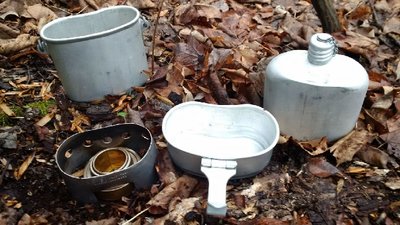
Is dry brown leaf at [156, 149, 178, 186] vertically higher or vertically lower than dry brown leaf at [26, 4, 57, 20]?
lower

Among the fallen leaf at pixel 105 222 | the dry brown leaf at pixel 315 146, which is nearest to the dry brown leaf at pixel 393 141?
the dry brown leaf at pixel 315 146

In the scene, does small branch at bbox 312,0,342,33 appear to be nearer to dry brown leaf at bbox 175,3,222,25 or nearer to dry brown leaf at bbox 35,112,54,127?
dry brown leaf at bbox 175,3,222,25

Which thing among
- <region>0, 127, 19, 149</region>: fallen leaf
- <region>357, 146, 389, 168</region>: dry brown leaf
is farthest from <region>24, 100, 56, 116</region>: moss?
<region>357, 146, 389, 168</region>: dry brown leaf

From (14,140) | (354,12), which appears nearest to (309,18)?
(354,12)

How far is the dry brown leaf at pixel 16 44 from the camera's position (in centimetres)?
224

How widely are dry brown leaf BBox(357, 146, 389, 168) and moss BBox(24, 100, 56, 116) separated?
1325 mm

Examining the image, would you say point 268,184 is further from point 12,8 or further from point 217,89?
point 12,8

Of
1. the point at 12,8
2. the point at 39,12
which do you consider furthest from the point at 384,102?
the point at 12,8

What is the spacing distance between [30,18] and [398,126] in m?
1.98

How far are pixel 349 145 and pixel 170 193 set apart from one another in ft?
2.38

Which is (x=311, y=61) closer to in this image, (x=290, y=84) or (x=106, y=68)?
(x=290, y=84)

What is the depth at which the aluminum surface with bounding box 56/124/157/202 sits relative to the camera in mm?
1475

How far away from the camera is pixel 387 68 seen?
2.19 metres

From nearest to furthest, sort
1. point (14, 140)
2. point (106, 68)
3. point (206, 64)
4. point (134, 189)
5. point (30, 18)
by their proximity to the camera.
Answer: point (134, 189) < point (14, 140) < point (106, 68) < point (206, 64) < point (30, 18)
